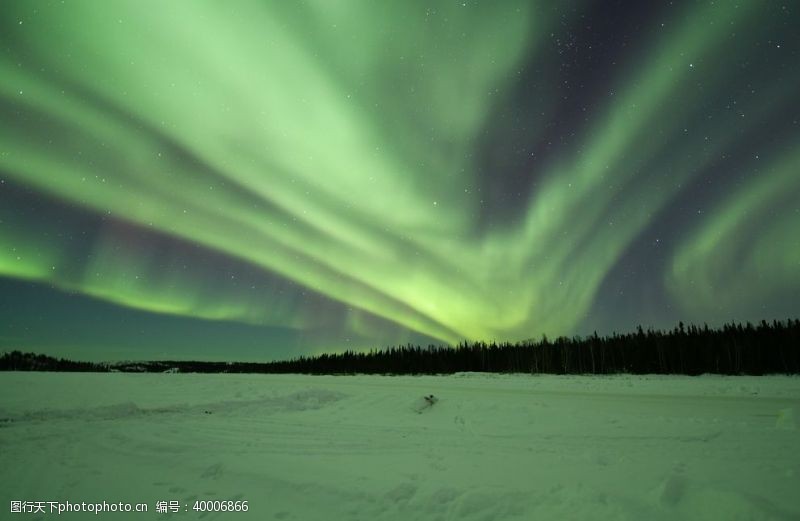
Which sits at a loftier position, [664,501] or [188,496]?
[664,501]

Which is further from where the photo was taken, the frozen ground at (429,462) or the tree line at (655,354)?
the tree line at (655,354)

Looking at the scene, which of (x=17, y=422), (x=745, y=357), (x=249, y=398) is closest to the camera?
(x=17, y=422)

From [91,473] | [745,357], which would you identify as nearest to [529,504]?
[91,473]

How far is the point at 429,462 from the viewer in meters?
7.86

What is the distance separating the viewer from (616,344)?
2400 inches

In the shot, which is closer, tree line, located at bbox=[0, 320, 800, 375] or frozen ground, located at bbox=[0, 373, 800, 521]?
frozen ground, located at bbox=[0, 373, 800, 521]

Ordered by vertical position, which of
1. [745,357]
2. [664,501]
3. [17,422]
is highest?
[745,357]

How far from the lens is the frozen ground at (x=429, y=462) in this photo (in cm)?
554

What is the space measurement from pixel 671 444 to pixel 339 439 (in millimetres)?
7380

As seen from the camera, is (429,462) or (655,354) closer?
(429,462)

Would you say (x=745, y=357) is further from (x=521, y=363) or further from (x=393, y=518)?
(x=393, y=518)

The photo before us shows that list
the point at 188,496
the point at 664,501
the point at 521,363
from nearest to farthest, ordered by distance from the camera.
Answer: the point at 664,501 < the point at 188,496 < the point at 521,363

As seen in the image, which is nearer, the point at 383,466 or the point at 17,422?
the point at 383,466

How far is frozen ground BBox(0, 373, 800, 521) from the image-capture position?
5.54m
